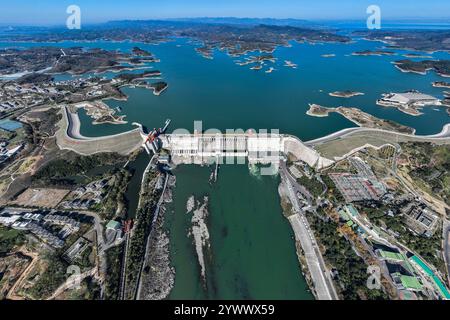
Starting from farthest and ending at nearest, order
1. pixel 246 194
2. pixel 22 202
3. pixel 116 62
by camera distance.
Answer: pixel 116 62 → pixel 246 194 → pixel 22 202

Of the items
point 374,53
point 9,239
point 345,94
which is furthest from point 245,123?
point 374,53

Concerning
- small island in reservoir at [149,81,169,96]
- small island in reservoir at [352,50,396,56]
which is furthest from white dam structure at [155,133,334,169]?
small island in reservoir at [352,50,396,56]

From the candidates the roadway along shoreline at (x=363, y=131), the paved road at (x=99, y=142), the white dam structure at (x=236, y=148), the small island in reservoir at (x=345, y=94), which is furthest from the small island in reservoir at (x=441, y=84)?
the paved road at (x=99, y=142)

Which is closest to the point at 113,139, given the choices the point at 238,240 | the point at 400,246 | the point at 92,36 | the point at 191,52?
the point at 238,240

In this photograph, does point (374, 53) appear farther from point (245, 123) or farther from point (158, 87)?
point (158, 87)

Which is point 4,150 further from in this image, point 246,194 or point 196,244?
point 246,194
